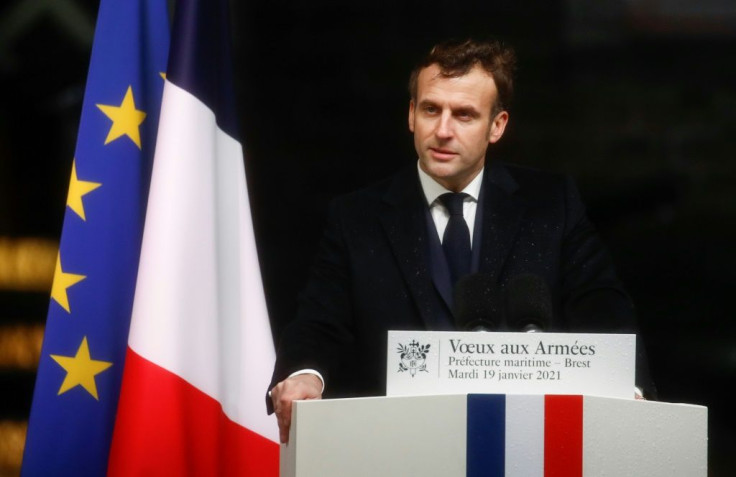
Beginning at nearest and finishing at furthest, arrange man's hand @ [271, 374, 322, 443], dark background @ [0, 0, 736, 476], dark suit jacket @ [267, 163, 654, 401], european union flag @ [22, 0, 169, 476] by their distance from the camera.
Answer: man's hand @ [271, 374, 322, 443], dark suit jacket @ [267, 163, 654, 401], european union flag @ [22, 0, 169, 476], dark background @ [0, 0, 736, 476]

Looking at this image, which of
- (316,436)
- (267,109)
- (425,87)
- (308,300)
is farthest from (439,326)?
(267,109)

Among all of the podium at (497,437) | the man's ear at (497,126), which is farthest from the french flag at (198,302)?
the podium at (497,437)

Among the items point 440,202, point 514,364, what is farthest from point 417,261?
point 514,364

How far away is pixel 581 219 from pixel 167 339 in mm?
1107

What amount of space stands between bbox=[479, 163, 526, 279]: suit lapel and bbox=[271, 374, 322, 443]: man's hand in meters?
0.64

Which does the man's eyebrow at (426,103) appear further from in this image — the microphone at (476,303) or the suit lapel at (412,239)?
the microphone at (476,303)

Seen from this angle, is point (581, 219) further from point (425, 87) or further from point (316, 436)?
point (316, 436)

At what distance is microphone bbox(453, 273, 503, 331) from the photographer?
227 centimetres

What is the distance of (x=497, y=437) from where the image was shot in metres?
2.18

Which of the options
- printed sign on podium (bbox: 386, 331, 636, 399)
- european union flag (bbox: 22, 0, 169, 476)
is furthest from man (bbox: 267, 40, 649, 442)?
printed sign on podium (bbox: 386, 331, 636, 399)

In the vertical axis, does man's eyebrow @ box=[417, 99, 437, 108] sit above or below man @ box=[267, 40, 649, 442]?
above

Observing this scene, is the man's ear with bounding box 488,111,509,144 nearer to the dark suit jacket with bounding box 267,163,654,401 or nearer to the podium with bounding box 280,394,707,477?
the dark suit jacket with bounding box 267,163,654,401

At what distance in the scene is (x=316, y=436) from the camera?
2.19 m

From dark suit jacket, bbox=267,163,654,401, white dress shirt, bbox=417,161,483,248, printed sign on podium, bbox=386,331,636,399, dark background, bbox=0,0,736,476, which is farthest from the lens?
dark background, bbox=0,0,736,476
